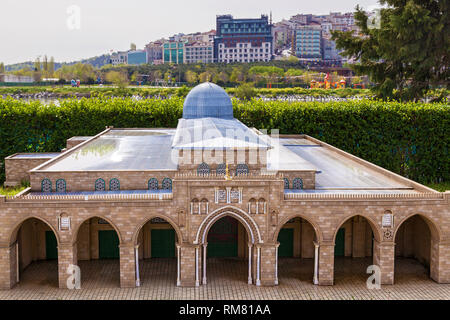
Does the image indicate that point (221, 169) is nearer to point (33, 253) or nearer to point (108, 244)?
point (108, 244)

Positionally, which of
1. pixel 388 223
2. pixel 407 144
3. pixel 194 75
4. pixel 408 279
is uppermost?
pixel 194 75

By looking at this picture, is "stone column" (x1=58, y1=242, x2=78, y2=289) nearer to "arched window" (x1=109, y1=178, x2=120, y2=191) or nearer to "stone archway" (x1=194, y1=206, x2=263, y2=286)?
"arched window" (x1=109, y1=178, x2=120, y2=191)

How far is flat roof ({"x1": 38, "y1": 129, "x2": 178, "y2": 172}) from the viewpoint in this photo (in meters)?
30.5

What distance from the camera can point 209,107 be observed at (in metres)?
40.9

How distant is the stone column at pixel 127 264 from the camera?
2652 cm

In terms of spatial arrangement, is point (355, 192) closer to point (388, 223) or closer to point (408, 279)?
point (388, 223)

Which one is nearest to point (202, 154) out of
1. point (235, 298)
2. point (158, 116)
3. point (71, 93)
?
point (235, 298)

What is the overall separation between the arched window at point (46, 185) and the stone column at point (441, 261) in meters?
22.0

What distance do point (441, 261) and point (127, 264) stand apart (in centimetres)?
1707

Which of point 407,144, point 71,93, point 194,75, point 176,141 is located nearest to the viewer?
point 176,141

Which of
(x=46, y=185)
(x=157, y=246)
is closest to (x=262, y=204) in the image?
(x=157, y=246)

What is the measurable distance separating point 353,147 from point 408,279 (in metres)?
19.7

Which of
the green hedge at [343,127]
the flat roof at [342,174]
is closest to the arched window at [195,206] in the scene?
the flat roof at [342,174]

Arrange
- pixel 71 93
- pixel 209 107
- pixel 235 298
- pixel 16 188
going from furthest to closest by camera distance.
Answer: pixel 71 93
pixel 209 107
pixel 16 188
pixel 235 298
